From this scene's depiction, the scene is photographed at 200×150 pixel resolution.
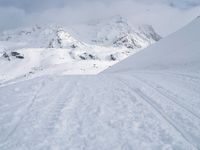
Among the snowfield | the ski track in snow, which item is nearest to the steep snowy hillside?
the snowfield

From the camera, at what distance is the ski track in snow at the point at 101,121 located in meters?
7.46

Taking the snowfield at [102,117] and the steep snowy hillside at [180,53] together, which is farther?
the steep snowy hillside at [180,53]

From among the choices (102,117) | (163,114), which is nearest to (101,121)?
(102,117)

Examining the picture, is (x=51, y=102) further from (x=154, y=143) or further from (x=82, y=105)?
(x=154, y=143)

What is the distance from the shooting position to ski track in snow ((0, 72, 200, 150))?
7461 mm

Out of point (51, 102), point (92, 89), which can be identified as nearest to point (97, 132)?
point (51, 102)

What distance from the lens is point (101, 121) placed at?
9117 mm

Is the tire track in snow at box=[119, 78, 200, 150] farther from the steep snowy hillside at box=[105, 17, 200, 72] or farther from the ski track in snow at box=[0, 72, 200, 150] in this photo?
the steep snowy hillside at box=[105, 17, 200, 72]

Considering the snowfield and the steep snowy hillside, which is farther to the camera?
the steep snowy hillside

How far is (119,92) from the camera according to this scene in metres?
13.7

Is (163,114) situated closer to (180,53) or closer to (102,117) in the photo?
(102,117)

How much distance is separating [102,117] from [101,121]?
40 centimetres

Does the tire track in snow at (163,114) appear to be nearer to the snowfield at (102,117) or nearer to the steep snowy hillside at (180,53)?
the snowfield at (102,117)

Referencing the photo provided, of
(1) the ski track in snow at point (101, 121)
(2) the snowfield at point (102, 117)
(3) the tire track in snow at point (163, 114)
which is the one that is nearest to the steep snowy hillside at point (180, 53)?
(2) the snowfield at point (102, 117)
